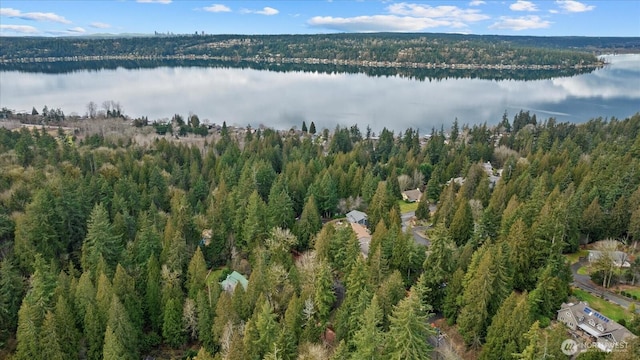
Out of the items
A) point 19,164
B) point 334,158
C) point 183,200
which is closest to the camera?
point 183,200

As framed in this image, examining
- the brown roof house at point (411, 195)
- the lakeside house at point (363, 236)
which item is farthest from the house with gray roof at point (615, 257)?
the brown roof house at point (411, 195)

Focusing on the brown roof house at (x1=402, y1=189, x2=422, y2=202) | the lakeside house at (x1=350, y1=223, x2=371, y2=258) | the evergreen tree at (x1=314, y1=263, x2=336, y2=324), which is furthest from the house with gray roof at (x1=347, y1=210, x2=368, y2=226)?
the evergreen tree at (x1=314, y1=263, x2=336, y2=324)

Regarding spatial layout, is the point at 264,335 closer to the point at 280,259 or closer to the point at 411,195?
the point at 280,259

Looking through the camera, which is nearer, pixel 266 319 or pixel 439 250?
pixel 266 319

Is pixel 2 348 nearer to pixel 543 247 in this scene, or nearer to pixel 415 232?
pixel 415 232

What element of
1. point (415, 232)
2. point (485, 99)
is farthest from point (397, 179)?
point (485, 99)

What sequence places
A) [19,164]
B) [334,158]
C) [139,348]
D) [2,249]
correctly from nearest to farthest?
[139,348] → [2,249] → [19,164] → [334,158]
